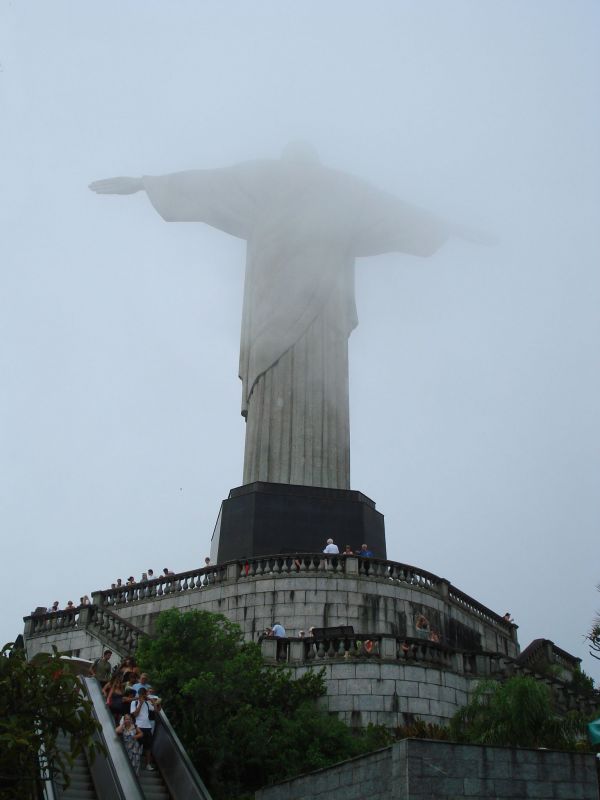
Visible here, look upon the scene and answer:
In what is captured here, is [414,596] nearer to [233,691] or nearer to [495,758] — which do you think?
[233,691]

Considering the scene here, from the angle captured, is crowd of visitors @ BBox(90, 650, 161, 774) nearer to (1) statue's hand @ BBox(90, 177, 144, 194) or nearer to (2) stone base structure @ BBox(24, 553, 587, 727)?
(2) stone base structure @ BBox(24, 553, 587, 727)

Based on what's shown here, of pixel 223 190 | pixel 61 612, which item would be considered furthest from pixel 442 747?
pixel 223 190

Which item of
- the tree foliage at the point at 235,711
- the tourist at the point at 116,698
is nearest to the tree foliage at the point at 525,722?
the tree foliage at the point at 235,711

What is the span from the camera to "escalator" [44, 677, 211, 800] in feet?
42.6

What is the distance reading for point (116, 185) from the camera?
38.0 meters

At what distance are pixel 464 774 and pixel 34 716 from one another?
5.25 m

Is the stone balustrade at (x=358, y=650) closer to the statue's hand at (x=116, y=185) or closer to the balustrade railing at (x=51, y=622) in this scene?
the balustrade railing at (x=51, y=622)

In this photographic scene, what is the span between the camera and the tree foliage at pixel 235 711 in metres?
17.1

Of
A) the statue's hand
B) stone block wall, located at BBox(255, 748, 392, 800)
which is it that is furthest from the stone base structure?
the statue's hand

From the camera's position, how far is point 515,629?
100 feet

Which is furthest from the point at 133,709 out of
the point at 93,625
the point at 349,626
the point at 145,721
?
the point at 93,625

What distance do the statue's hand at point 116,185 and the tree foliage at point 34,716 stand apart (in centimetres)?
2819

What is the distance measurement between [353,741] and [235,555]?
11.2 m

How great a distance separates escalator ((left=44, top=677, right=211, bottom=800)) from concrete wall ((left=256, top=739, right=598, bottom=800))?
2107 millimetres
